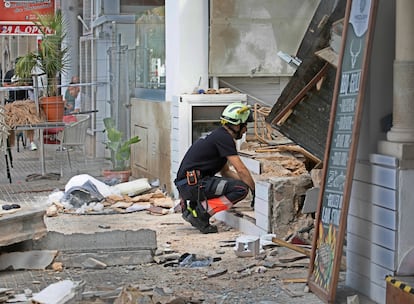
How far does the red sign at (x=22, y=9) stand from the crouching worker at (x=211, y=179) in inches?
413

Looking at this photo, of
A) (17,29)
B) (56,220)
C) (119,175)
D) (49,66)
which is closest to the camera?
Answer: (56,220)

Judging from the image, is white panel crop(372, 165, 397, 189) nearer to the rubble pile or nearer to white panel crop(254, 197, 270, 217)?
white panel crop(254, 197, 270, 217)

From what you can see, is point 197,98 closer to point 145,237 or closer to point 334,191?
point 145,237

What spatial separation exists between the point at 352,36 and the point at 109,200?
6271 mm

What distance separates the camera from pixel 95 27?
61.6 ft

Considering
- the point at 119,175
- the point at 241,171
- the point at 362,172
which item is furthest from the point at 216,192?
the point at 119,175

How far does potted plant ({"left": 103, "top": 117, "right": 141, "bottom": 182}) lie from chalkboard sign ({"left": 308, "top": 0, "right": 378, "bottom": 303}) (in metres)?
7.49

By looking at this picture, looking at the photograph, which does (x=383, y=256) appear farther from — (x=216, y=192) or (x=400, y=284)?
(x=216, y=192)

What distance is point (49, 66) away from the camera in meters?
15.2

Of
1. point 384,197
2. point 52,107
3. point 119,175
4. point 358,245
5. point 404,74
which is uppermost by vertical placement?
point 404,74

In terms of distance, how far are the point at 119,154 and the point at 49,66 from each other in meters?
1.94

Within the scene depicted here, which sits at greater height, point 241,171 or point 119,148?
point 241,171

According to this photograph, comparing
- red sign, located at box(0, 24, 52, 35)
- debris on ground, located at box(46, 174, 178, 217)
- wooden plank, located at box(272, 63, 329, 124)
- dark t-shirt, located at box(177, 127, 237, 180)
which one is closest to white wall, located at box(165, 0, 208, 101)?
debris on ground, located at box(46, 174, 178, 217)

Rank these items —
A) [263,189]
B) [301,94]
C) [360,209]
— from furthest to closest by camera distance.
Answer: [263,189] → [301,94] → [360,209]
